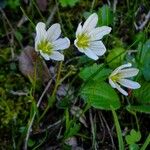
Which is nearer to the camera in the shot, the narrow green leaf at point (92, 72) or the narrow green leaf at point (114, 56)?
the narrow green leaf at point (92, 72)

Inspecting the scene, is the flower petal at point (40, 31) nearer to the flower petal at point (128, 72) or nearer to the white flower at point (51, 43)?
the white flower at point (51, 43)

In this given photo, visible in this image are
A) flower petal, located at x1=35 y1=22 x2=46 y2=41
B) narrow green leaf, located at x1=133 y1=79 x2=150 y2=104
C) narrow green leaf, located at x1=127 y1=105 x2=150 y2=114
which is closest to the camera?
flower petal, located at x1=35 y1=22 x2=46 y2=41

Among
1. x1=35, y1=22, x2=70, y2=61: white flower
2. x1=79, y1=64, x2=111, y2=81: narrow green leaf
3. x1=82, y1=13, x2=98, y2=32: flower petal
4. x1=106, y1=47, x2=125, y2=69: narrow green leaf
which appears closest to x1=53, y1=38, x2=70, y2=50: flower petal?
x1=35, y1=22, x2=70, y2=61: white flower

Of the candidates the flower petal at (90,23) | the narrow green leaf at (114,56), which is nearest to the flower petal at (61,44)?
the flower petal at (90,23)

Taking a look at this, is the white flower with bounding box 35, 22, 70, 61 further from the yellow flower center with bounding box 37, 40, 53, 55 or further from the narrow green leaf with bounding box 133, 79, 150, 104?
the narrow green leaf with bounding box 133, 79, 150, 104

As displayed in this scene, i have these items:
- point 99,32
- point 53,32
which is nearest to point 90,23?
point 99,32

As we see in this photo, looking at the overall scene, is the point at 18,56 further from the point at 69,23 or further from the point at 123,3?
the point at 123,3

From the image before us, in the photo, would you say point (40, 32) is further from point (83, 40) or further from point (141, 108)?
point (141, 108)
